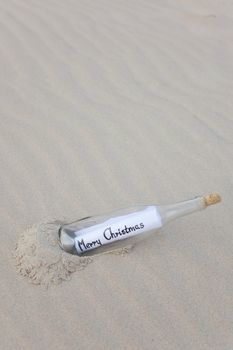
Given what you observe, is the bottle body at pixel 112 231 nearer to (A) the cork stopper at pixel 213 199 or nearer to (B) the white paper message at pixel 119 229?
(B) the white paper message at pixel 119 229

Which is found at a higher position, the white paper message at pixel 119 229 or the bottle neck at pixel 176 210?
the white paper message at pixel 119 229

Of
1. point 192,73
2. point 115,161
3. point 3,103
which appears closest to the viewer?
point 115,161

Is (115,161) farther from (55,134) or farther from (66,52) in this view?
(66,52)

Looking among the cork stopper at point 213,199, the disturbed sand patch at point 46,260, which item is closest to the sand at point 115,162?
the disturbed sand patch at point 46,260

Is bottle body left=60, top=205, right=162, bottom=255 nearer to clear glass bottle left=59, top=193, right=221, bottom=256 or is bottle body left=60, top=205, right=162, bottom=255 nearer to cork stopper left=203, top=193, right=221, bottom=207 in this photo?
clear glass bottle left=59, top=193, right=221, bottom=256

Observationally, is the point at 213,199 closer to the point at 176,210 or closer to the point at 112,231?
the point at 176,210

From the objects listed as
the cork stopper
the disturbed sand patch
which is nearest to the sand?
the disturbed sand patch

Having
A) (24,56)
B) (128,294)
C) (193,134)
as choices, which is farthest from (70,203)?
(24,56)
